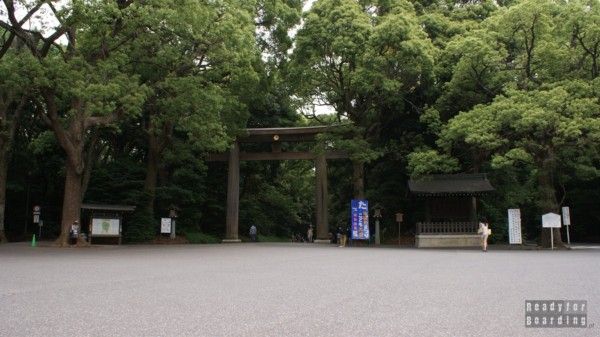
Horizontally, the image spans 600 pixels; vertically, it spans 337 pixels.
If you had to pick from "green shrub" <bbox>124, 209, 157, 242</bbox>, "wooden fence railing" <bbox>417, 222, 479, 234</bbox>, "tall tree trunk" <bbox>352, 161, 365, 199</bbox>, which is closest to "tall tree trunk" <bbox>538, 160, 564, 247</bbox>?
"wooden fence railing" <bbox>417, 222, 479, 234</bbox>

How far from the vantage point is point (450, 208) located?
2398 cm

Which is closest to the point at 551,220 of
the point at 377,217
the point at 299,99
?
the point at 377,217

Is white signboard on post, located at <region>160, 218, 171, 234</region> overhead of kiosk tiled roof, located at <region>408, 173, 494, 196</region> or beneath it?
beneath

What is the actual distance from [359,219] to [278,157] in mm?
6800

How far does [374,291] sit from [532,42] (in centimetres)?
1759

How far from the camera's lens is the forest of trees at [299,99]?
1811 cm

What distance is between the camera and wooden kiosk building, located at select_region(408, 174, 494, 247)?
2295cm

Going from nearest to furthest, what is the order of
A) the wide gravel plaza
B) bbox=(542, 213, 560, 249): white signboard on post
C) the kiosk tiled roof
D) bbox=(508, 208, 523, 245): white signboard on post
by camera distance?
the wide gravel plaza
bbox=(542, 213, 560, 249): white signboard on post
bbox=(508, 208, 523, 245): white signboard on post
the kiosk tiled roof

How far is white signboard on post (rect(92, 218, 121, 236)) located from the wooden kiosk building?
14067 millimetres

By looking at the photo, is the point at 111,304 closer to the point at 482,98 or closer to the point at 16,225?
the point at 482,98

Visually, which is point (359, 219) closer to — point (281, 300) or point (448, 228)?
point (448, 228)

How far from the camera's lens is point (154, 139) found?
26547mm

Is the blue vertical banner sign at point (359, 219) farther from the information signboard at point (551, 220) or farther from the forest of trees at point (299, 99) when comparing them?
the information signboard at point (551, 220)

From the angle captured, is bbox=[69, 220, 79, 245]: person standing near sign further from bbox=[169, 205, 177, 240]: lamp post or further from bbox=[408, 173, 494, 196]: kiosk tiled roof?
bbox=[408, 173, 494, 196]: kiosk tiled roof
